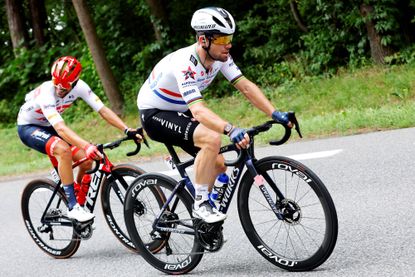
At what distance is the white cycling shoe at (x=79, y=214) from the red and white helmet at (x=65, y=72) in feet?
3.86

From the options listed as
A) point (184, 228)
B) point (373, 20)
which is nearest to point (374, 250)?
point (184, 228)

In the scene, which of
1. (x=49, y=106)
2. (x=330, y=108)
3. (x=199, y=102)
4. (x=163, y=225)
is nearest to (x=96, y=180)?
(x=49, y=106)

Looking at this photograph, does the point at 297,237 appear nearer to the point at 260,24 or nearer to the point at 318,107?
the point at 318,107

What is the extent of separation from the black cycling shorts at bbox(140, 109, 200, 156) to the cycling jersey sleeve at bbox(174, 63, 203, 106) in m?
0.30

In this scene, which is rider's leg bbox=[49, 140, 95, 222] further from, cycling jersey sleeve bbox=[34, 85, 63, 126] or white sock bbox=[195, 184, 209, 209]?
white sock bbox=[195, 184, 209, 209]

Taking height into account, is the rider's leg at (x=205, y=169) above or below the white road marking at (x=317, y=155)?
above

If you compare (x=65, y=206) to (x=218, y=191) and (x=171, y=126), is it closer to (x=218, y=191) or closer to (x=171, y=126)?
(x=171, y=126)

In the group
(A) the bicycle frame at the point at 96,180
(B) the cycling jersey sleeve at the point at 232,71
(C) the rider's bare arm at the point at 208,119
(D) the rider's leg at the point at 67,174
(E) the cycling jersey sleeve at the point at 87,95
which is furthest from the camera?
(E) the cycling jersey sleeve at the point at 87,95

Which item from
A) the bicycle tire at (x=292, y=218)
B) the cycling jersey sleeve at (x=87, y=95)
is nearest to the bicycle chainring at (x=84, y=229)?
the cycling jersey sleeve at (x=87, y=95)

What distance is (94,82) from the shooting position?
23000 mm

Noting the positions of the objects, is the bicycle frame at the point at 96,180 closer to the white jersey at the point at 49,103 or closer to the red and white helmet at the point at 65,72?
the white jersey at the point at 49,103

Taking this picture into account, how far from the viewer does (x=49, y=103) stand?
266 inches

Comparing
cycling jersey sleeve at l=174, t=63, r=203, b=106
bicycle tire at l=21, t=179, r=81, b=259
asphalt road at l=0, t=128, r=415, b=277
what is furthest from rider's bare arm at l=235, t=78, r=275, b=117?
bicycle tire at l=21, t=179, r=81, b=259

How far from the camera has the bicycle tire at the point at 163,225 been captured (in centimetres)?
571
